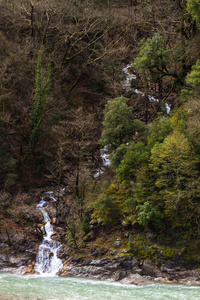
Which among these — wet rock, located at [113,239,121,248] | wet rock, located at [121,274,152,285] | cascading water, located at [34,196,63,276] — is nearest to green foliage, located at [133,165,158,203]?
wet rock, located at [113,239,121,248]

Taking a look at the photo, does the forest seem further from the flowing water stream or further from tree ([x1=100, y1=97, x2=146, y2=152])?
the flowing water stream

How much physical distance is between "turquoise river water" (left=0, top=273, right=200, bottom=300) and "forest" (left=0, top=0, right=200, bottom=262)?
11.6 ft

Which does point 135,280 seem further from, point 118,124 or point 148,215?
point 118,124

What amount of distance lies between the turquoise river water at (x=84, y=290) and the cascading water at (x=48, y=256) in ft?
9.38

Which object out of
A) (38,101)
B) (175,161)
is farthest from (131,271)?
(38,101)

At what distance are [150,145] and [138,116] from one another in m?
15.4

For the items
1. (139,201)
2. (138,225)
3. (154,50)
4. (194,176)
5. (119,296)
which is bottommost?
(119,296)

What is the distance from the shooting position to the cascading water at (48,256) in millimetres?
23689

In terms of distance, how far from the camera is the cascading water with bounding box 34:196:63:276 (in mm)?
23689

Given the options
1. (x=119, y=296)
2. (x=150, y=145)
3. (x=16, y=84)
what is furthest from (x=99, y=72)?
(x=119, y=296)

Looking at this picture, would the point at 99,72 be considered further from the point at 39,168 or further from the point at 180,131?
the point at 180,131

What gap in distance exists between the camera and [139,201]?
22.8 m

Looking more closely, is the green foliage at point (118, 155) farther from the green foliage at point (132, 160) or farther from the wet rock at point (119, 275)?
the wet rock at point (119, 275)

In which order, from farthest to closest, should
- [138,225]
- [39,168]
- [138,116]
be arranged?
[138,116], [39,168], [138,225]
